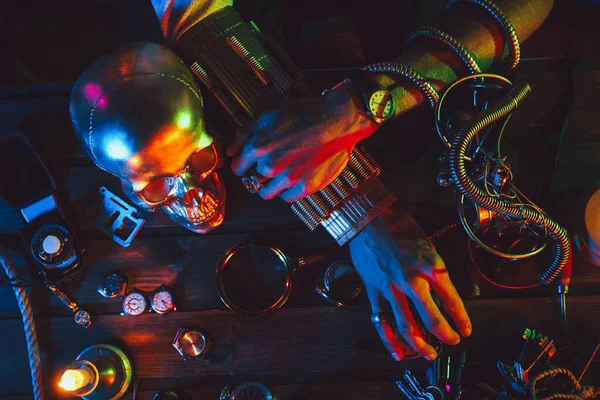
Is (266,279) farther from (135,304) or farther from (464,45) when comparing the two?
(464,45)

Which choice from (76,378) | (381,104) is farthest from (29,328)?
(381,104)

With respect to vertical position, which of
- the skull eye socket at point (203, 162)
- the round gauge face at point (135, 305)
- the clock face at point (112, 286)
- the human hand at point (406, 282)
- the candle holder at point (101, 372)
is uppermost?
the skull eye socket at point (203, 162)

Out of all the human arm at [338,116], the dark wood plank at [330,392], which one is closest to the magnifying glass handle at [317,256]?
the human arm at [338,116]

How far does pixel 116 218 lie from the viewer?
1339mm

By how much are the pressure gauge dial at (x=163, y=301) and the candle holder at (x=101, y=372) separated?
19 cm

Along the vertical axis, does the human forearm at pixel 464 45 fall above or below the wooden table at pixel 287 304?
above

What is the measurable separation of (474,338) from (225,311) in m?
0.79

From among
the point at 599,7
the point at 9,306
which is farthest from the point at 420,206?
the point at 9,306

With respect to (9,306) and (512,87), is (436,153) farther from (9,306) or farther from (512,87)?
(9,306)

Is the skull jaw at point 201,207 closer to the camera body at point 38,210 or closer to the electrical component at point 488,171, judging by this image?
the camera body at point 38,210

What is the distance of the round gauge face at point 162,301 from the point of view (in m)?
1.28

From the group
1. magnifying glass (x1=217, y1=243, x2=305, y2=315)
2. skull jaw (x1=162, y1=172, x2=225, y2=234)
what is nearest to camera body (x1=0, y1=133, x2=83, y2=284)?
skull jaw (x1=162, y1=172, x2=225, y2=234)

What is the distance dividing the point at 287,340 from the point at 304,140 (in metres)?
0.66

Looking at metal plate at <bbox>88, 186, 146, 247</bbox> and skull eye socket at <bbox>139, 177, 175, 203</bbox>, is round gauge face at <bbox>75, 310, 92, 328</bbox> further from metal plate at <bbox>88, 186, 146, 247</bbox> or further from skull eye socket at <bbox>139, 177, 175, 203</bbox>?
skull eye socket at <bbox>139, 177, 175, 203</bbox>
